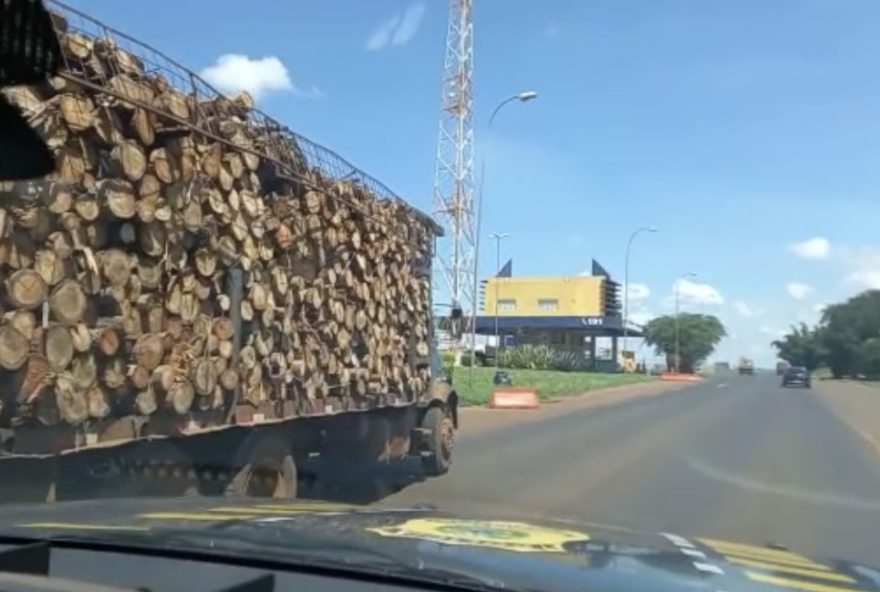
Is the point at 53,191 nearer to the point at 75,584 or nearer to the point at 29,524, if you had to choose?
the point at 29,524

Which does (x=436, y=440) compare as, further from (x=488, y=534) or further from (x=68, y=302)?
(x=488, y=534)

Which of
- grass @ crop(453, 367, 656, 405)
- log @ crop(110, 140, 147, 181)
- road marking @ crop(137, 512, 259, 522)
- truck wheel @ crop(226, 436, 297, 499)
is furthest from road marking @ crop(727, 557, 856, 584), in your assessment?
grass @ crop(453, 367, 656, 405)

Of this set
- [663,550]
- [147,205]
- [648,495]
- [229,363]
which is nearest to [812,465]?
[648,495]

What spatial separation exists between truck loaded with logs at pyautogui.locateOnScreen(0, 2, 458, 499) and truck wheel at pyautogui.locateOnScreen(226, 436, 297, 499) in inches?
0.7

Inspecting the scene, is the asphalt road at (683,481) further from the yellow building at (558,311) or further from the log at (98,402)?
the yellow building at (558,311)

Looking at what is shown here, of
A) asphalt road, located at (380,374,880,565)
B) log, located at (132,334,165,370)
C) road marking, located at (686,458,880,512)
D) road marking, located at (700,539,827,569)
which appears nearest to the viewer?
road marking, located at (700,539,827,569)

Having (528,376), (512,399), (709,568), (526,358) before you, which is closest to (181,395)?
(709,568)

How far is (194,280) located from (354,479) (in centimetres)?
599

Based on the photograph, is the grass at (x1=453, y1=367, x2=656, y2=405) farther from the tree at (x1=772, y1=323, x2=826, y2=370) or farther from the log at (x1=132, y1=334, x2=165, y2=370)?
the tree at (x1=772, y1=323, x2=826, y2=370)

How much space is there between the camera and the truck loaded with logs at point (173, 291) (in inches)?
271

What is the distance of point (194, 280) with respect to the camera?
8609 mm

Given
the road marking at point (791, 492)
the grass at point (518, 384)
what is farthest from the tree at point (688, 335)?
the road marking at point (791, 492)

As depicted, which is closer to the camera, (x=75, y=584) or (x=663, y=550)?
(x=75, y=584)

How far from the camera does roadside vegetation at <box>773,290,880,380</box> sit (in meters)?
136
